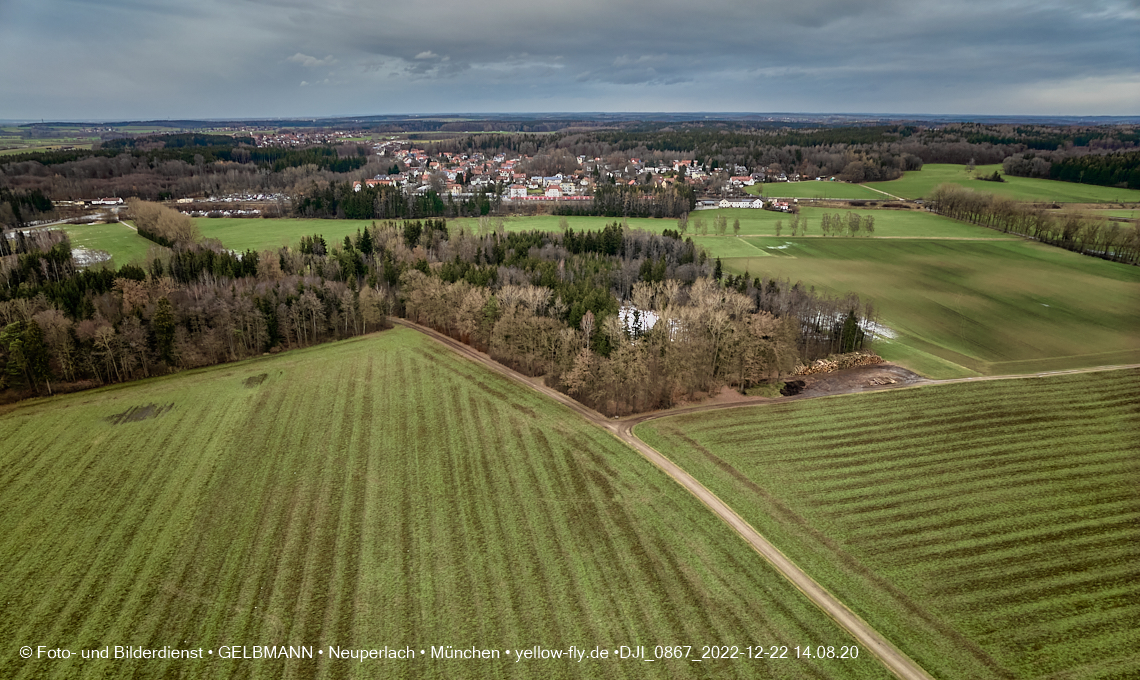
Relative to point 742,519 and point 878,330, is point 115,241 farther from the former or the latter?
point 878,330

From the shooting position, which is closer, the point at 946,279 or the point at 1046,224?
the point at 946,279

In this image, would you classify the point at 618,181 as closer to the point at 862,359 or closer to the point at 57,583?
the point at 862,359

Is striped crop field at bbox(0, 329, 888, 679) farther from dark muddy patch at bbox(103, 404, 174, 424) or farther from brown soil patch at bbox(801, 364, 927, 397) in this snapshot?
brown soil patch at bbox(801, 364, 927, 397)

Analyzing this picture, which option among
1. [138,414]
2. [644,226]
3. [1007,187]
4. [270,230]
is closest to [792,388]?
[138,414]

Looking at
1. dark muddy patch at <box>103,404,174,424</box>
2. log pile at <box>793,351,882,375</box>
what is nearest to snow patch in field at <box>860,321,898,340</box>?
log pile at <box>793,351,882,375</box>

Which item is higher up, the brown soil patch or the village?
the village

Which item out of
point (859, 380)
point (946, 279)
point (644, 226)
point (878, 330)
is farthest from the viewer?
point (644, 226)
